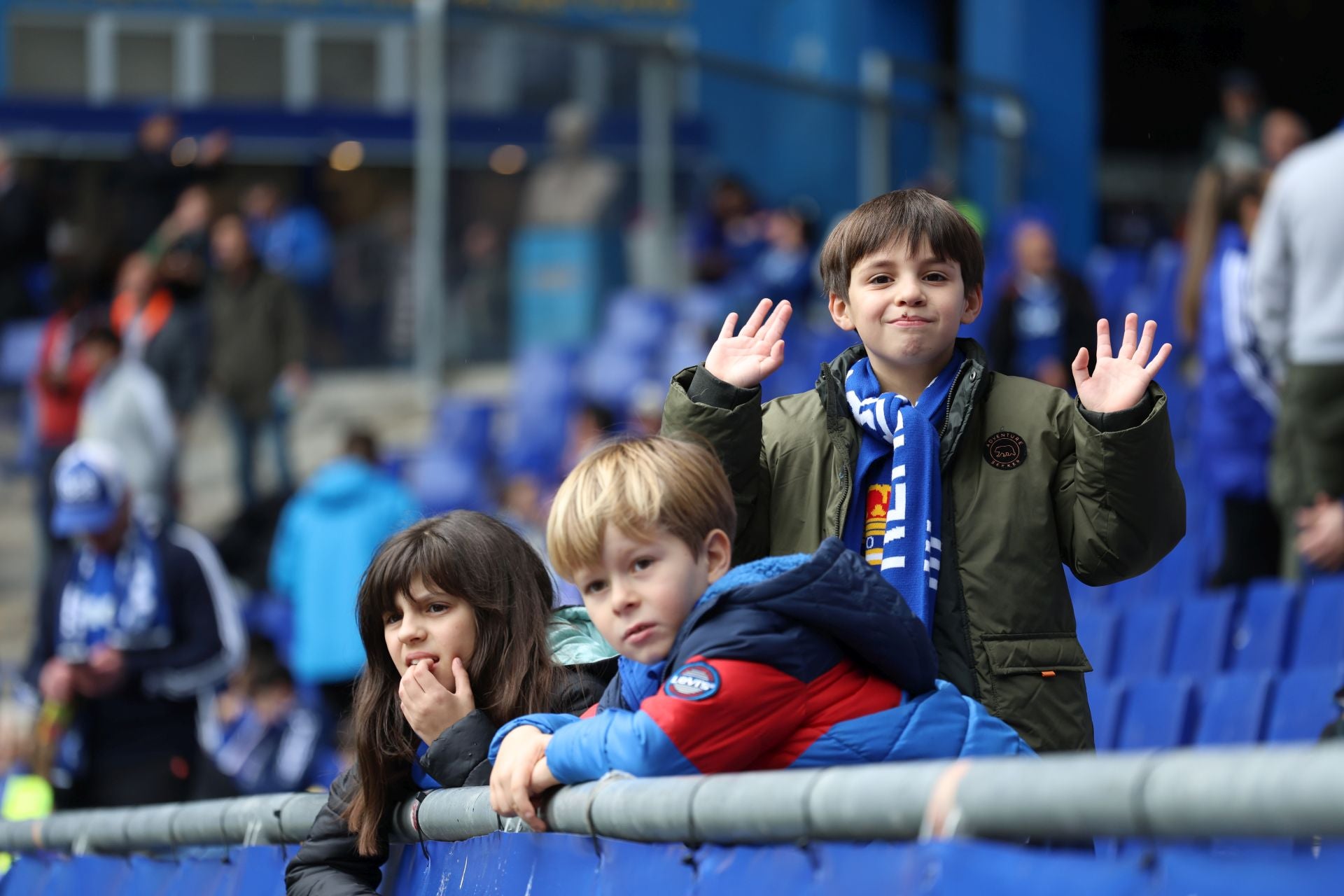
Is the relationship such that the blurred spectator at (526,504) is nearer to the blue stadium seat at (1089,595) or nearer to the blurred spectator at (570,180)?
the blurred spectator at (570,180)

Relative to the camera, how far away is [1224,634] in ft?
19.9

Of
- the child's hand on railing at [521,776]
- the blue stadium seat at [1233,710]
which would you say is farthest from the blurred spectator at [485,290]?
the child's hand on railing at [521,776]

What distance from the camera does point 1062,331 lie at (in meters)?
9.29

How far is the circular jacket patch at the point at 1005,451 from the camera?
285 cm

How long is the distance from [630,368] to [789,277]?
114 cm

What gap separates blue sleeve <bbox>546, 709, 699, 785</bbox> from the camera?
7.60 feet

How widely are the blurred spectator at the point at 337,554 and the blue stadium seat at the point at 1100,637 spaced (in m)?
3.75

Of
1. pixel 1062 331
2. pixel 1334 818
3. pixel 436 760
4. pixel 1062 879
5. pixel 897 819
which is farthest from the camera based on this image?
pixel 1062 331

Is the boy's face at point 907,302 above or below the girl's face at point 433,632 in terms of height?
above

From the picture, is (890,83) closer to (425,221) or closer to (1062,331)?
(425,221)

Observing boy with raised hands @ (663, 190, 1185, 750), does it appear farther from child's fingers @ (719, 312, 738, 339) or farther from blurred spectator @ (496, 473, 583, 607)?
blurred spectator @ (496, 473, 583, 607)

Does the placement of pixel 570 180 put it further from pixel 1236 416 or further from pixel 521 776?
pixel 521 776

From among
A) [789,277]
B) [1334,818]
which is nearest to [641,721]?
[1334,818]

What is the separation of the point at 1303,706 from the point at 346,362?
9108mm
